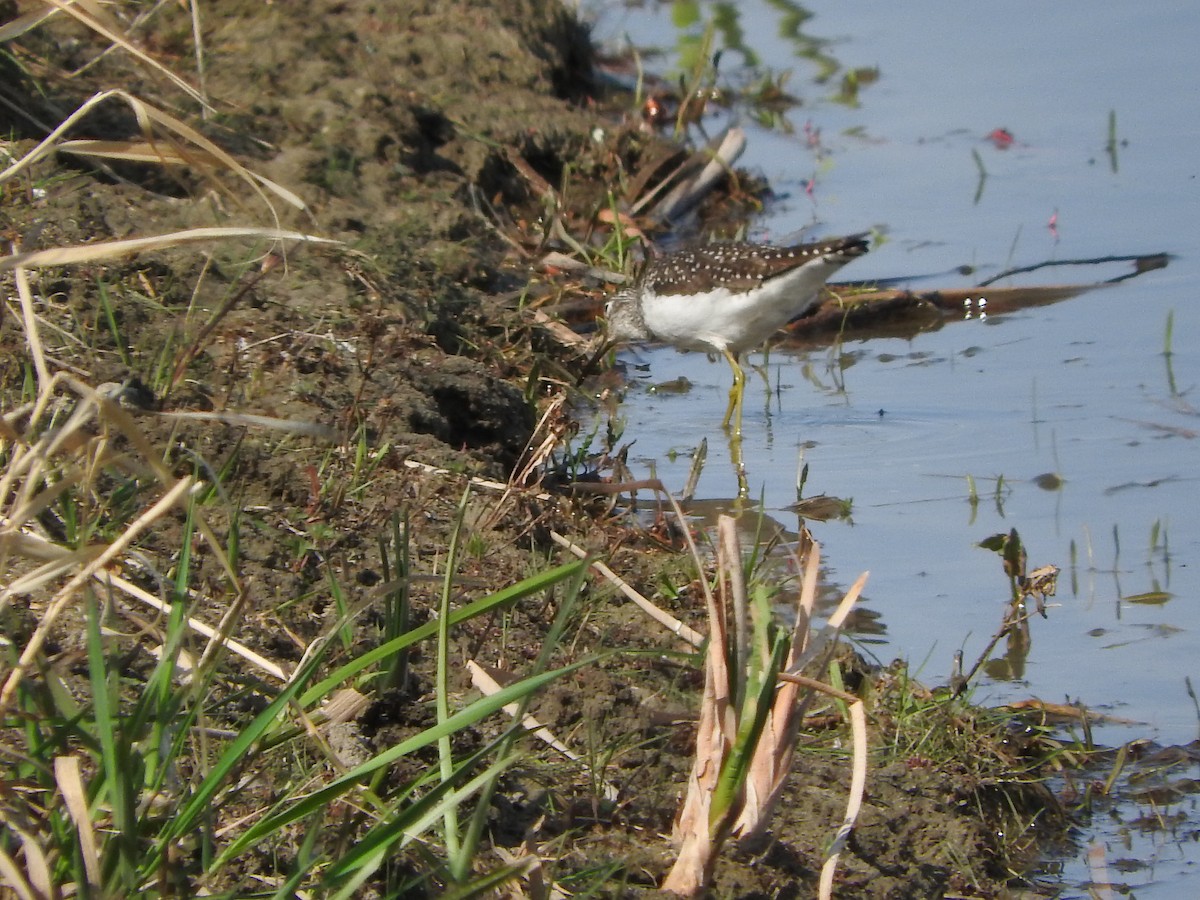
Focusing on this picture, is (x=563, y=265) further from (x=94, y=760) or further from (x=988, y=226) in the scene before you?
(x=94, y=760)

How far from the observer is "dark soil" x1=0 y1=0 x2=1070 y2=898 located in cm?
323

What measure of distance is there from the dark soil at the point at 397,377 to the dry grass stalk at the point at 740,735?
159 millimetres

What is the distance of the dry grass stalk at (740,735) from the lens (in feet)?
8.74

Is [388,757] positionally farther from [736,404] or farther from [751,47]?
[751,47]

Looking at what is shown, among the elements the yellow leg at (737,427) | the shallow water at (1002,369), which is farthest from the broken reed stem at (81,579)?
the yellow leg at (737,427)

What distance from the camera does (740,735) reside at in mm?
2641

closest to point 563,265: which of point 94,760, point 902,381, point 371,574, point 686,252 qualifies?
point 686,252

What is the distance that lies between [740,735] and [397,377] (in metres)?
2.50

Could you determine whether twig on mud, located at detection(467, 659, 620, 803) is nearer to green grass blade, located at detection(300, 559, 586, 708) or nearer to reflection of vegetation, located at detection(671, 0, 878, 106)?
green grass blade, located at detection(300, 559, 586, 708)

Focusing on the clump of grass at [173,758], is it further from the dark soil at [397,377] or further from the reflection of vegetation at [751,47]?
the reflection of vegetation at [751,47]

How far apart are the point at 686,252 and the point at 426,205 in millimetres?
1284

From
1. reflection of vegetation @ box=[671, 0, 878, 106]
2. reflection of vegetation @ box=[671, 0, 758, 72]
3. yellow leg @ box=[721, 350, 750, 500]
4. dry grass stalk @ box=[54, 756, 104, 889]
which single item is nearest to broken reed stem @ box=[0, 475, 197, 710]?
dry grass stalk @ box=[54, 756, 104, 889]

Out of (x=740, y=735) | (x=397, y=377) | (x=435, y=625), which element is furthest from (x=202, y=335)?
(x=740, y=735)

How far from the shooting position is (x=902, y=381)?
6941mm
